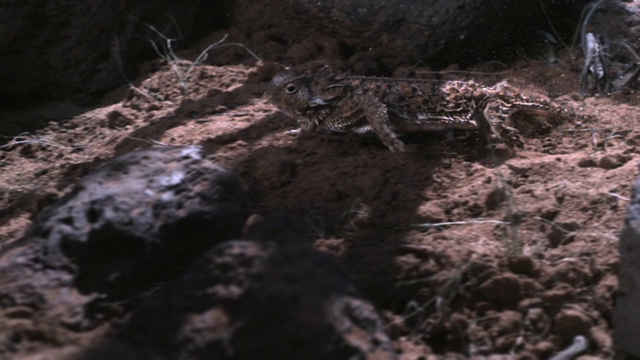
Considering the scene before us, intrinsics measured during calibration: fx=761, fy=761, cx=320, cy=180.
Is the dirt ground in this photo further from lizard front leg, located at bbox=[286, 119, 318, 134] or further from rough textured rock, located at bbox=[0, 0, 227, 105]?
rough textured rock, located at bbox=[0, 0, 227, 105]

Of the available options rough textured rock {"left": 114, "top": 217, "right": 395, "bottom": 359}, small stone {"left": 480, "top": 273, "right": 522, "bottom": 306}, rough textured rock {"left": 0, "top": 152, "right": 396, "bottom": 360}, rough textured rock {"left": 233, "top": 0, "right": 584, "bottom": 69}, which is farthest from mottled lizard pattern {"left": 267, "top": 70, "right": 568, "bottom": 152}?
rough textured rock {"left": 114, "top": 217, "right": 395, "bottom": 359}

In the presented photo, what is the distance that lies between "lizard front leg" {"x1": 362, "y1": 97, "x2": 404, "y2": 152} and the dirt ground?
0.07 meters

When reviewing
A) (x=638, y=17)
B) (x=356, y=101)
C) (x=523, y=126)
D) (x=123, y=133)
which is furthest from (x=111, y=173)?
(x=638, y=17)

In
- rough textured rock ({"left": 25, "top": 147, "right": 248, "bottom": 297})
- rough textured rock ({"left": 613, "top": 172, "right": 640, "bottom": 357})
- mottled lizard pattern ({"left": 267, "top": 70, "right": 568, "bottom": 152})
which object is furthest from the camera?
mottled lizard pattern ({"left": 267, "top": 70, "right": 568, "bottom": 152})

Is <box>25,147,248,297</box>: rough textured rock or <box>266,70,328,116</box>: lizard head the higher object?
<box>266,70,328,116</box>: lizard head

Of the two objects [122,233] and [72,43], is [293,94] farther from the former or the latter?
[72,43]

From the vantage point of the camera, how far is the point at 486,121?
423cm

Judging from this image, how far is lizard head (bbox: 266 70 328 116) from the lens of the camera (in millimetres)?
4234

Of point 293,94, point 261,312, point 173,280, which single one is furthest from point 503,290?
point 293,94

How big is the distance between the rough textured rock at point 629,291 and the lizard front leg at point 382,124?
1419 millimetres

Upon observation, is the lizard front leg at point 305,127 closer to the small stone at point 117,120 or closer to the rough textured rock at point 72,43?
the small stone at point 117,120

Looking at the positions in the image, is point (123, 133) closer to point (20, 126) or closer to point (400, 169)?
point (20, 126)

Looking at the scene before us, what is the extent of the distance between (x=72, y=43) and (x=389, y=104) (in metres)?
2.88

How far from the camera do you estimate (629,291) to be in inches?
113
